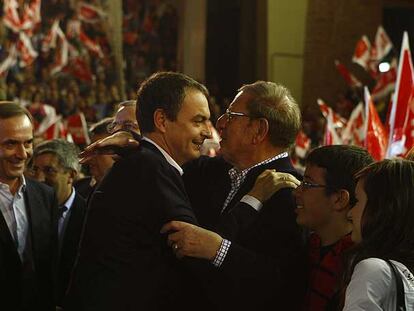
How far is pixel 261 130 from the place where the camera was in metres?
3.50

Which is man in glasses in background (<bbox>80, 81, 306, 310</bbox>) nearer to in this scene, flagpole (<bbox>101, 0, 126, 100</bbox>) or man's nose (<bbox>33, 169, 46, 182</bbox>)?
man's nose (<bbox>33, 169, 46, 182</bbox>)

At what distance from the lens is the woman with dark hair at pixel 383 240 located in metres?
2.53

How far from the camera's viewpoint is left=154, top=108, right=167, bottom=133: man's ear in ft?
10.5

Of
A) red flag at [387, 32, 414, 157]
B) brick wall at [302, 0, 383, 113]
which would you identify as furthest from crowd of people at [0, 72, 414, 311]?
brick wall at [302, 0, 383, 113]

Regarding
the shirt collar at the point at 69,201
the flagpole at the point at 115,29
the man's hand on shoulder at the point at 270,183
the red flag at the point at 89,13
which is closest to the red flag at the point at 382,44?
the flagpole at the point at 115,29

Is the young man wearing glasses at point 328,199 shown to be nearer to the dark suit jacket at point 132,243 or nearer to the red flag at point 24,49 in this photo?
the dark suit jacket at point 132,243

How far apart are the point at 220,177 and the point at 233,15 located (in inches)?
701

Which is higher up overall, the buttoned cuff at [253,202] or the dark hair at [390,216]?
the dark hair at [390,216]

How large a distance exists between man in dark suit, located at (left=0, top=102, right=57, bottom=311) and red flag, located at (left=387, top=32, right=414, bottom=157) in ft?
11.1

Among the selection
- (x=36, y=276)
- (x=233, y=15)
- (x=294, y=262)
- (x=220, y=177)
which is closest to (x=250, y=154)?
(x=220, y=177)

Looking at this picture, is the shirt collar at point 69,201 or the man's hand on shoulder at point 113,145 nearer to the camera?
the man's hand on shoulder at point 113,145

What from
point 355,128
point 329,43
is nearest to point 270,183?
point 355,128

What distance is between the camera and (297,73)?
19234 millimetres

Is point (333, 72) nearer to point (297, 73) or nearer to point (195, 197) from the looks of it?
point (297, 73)
